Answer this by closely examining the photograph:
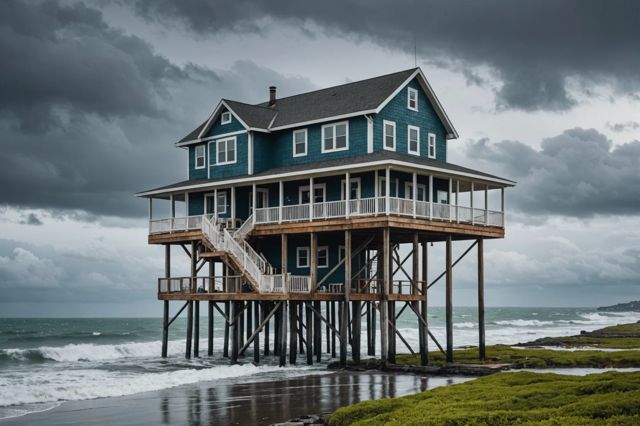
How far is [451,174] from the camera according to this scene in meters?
40.6

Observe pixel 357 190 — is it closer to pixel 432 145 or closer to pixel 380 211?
pixel 380 211

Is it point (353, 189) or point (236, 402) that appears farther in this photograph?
point (353, 189)

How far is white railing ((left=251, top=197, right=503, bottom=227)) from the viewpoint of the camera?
38.5 metres

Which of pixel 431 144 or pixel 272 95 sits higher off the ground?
pixel 272 95

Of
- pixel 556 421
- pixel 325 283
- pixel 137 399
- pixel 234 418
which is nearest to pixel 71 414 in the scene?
pixel 137 399

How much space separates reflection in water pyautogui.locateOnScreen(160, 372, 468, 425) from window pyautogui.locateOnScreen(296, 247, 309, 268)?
29.7ft

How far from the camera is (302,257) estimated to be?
45.7 m

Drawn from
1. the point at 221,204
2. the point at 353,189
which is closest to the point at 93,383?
the point at 221,204

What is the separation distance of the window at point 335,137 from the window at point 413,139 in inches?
130

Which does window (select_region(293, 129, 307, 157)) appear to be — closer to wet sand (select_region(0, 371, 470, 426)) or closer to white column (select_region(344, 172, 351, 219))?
white column (select_region(344, 172, 351, 219))

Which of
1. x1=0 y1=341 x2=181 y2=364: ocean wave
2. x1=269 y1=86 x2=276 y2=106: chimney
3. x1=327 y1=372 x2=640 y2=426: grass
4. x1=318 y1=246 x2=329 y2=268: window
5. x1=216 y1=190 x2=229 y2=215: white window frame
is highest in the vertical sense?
x1=269 y1=86 x2=276 y2=106: chimney

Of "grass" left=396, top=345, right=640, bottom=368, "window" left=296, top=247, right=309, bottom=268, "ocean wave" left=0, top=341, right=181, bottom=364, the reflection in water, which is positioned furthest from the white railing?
"ocean wave" left=0, top=341, right=181, bottom=364

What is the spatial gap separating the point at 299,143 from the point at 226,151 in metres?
5.08

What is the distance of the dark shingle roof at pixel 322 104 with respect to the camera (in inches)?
1713
